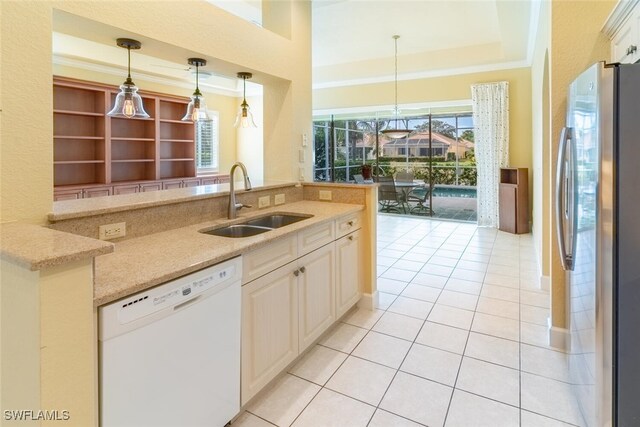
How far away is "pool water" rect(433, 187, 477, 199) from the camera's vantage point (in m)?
7.49

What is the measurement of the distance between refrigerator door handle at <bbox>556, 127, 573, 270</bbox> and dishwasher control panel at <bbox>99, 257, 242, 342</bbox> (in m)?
1.70

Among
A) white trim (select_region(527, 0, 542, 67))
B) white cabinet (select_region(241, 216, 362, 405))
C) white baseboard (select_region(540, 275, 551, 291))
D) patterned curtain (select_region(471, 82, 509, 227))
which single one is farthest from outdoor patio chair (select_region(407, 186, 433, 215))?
white cabinet (select_region(241, 216, 362, 405))

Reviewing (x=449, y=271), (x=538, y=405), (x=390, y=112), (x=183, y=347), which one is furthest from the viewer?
(x=390, y=112)

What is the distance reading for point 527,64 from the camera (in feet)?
20.0

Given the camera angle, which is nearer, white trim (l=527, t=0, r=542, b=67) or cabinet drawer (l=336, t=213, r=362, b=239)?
cabinet drawer (l=336, t=213, r=362, b=239)

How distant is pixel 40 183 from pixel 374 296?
2.50 m

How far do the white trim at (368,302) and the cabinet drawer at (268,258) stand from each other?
1.21 m

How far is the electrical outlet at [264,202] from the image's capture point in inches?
116

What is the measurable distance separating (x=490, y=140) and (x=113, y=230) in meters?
6.25

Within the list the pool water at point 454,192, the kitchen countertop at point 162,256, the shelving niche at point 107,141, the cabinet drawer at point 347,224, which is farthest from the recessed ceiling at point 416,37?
the kitchen countertop at point 162,256

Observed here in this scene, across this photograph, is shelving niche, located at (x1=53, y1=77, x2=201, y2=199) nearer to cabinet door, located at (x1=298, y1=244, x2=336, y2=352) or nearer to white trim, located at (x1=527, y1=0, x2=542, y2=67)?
cabinet door, located at (x1=298, y1=244, x2=336, y2=352)

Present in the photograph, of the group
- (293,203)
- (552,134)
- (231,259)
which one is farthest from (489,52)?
(231,259)

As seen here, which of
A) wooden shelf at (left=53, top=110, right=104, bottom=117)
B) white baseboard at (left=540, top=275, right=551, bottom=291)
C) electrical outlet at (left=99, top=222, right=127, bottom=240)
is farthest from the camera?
wooden shelf at (left=53, top=110, right=104, bottom=117)

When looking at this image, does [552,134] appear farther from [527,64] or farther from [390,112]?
[390,112]
